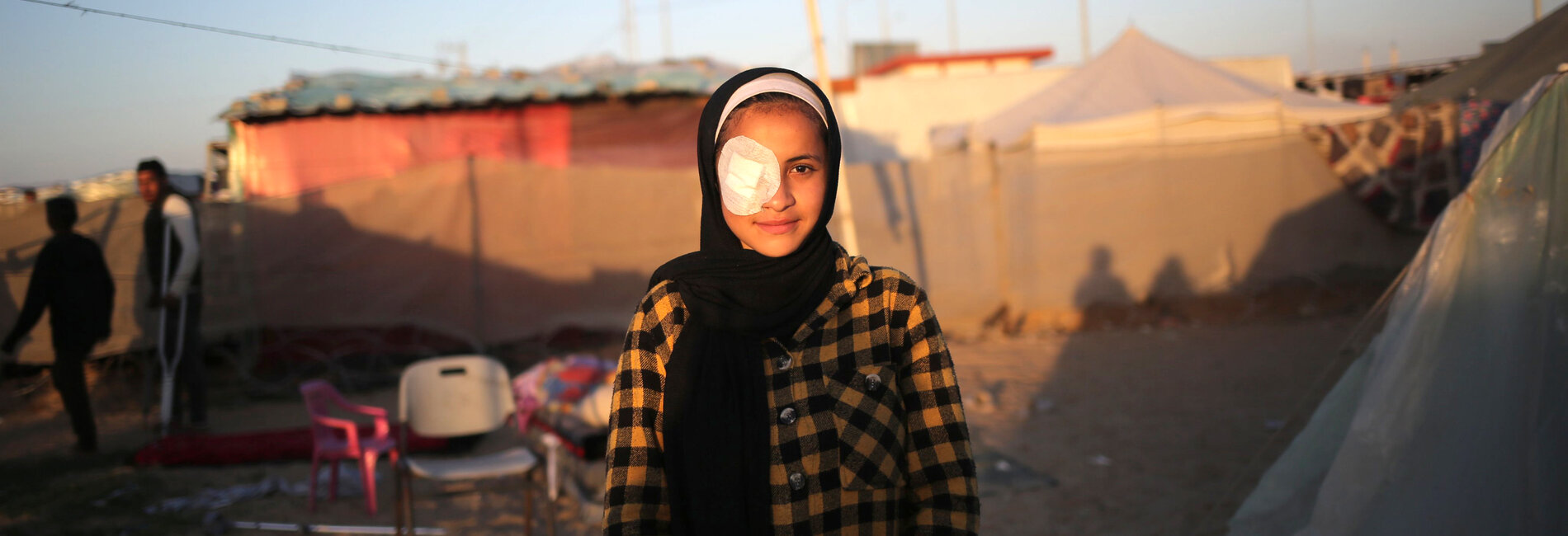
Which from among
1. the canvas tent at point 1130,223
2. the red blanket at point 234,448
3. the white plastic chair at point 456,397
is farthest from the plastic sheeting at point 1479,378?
the canvas tent at point 1130,223

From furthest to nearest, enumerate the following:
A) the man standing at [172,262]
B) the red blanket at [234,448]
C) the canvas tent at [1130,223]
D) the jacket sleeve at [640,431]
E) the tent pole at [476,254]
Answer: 1. the canvas tent at [1130,223]
2. the tent pole at [476,254]
3. the man standing at [172,262]
4. the red blanket at [234,448]
5. the jacket sleeve at [640,431]

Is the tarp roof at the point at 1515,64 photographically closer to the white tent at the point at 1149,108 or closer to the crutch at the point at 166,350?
the white tent at the point at 1149,108

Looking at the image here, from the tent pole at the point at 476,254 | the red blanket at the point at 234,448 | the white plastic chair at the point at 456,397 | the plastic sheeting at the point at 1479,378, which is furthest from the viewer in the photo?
the tent pole at the point at 476,254

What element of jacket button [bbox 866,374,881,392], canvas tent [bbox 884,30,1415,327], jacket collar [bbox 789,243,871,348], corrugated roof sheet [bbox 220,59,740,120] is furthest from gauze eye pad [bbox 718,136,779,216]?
corrugated roof sheet [bbox 220,59,740,120]

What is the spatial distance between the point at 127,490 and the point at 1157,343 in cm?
822

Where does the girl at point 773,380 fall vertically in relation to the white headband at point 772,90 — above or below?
below

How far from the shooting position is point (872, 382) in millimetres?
1500

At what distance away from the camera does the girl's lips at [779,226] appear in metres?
1.47

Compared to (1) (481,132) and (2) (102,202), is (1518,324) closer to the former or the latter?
(2) (102,202)

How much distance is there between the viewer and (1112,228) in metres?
10.2

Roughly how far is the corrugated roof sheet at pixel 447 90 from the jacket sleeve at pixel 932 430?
10.9m

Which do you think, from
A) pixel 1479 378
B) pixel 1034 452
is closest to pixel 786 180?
pixel 1479 378

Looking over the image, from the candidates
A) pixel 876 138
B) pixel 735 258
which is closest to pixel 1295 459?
pixel 735 258

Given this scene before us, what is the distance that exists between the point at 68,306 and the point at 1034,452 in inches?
246
